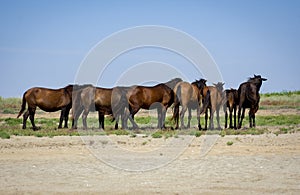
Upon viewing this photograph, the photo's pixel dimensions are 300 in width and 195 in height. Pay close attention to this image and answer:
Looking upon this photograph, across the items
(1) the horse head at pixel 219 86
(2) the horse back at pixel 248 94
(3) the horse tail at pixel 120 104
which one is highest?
(1) the horse head at pixel 219 86

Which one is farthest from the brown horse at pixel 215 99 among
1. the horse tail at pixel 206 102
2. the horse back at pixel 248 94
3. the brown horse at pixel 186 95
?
the horse back at pixel 248 94

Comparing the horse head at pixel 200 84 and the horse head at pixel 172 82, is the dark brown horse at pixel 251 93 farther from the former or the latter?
the horse head at pixel 172 82

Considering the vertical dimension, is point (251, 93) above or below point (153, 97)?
above

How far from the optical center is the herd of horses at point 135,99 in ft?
72.2

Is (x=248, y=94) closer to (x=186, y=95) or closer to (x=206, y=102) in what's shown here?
(x=206, y=102)

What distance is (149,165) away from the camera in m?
12.7

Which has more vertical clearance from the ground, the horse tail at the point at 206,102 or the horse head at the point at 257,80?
the horse head at the point at 257,80

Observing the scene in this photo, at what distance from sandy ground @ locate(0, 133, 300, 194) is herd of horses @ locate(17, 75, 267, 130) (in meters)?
3.82

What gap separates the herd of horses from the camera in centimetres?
2202

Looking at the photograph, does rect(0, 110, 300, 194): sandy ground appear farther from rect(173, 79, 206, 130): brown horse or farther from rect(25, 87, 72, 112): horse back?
rect(25, 87, 72, 112): horse back

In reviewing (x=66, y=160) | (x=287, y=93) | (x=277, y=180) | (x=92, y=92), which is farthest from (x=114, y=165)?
(x=287, y=93)

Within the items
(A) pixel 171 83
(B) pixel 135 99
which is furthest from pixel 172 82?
(B) pixel 135 99

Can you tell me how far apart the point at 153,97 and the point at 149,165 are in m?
9.58

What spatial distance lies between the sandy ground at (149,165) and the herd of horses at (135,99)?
3.82 meters
